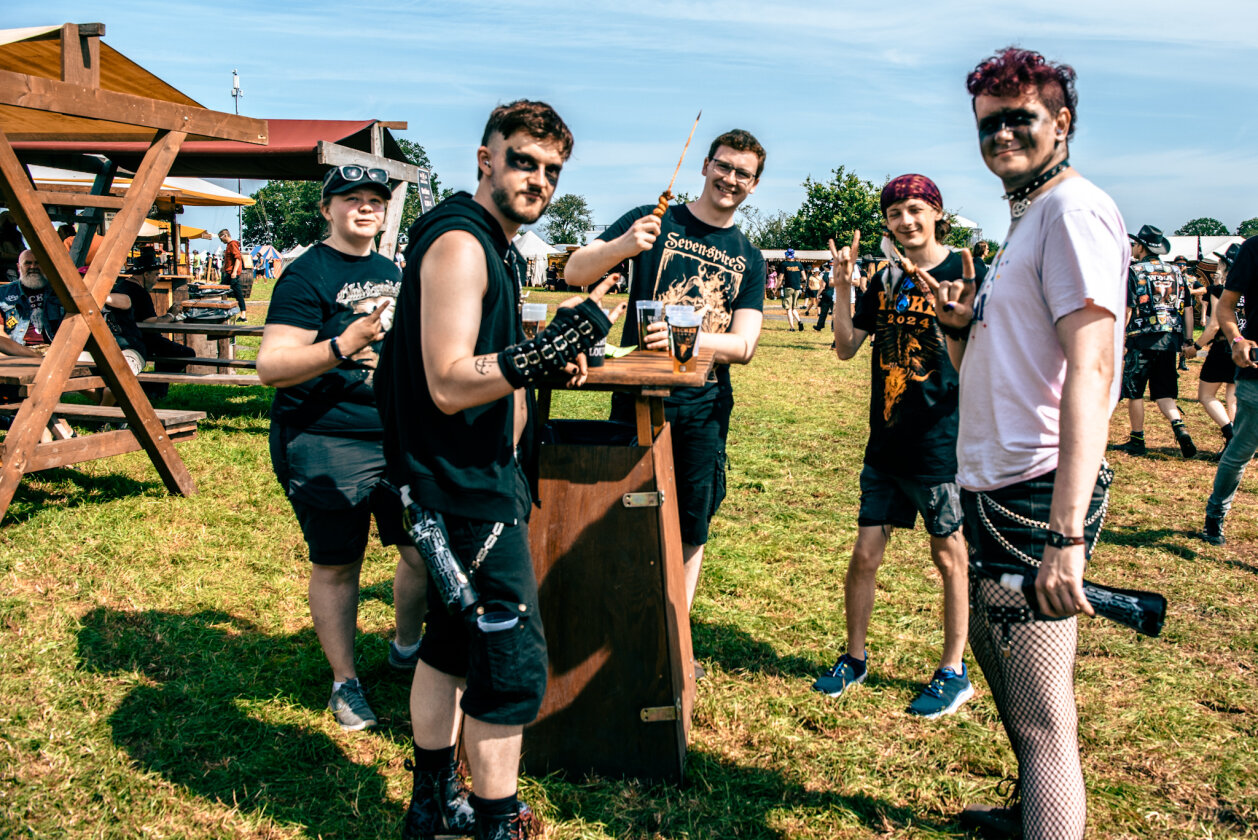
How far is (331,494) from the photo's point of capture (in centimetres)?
336

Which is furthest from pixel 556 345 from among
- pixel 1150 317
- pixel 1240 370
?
pixel 1150 317

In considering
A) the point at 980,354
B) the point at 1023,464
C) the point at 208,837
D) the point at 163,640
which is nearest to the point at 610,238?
the point at 980,354

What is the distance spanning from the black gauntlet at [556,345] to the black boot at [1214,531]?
18.5 feet

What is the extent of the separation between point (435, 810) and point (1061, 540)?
1966 mm

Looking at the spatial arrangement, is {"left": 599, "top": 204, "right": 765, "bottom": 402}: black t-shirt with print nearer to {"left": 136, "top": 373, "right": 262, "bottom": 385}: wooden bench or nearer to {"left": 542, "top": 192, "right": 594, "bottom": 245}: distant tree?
{"left": 136, "top": 373, "right": 262, "bottom": 385}: wooden bench

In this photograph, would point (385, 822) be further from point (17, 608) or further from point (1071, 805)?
point (17, 608)

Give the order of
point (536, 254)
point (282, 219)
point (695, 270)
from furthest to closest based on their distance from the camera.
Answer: point (282, 219)
point (536, 254)
point (695, 270)

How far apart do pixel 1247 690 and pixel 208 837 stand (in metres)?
4.28

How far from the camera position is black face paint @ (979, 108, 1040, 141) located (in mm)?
2109

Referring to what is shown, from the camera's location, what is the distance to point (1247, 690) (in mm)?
3891

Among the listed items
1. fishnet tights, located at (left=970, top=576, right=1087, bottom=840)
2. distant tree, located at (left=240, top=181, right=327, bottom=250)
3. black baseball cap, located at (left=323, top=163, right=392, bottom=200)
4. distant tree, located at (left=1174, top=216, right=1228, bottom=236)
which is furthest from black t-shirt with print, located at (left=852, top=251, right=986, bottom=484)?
distant tree, located at (left=1174, top=216, right=1228, bottom=236)

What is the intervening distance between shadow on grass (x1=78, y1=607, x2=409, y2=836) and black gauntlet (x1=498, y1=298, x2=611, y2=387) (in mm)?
1700

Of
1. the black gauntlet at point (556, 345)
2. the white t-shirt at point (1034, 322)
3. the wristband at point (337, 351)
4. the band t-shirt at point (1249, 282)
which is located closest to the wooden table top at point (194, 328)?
the wristband at point (337, 351)

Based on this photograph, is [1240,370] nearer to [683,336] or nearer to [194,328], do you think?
[683,336]
